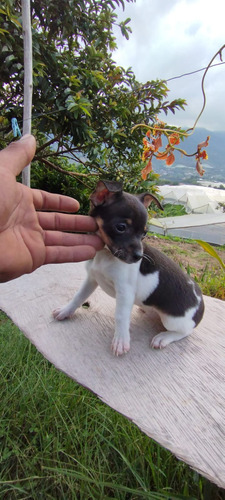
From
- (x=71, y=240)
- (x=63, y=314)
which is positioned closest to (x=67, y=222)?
(x=71, y=240)

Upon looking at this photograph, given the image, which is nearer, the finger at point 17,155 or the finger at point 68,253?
the finger at point 17,155

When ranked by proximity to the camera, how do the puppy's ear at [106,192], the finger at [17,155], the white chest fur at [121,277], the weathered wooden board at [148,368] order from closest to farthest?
the weathered wooden board at [148,368], the finger at [17,155], the puppy's ear at [106,192], the white chest fur at [121,277]

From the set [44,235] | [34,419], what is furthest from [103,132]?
[34,419]

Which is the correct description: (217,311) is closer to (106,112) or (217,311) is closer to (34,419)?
(34,419)

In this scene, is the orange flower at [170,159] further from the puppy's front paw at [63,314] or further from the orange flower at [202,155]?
the puppy's front paw at [63,314]

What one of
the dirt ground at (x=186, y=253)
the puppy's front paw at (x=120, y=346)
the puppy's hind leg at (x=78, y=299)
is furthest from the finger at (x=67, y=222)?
the dirt ground at (x=186, y=253)

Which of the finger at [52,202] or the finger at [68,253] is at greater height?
the finger at [52,202]

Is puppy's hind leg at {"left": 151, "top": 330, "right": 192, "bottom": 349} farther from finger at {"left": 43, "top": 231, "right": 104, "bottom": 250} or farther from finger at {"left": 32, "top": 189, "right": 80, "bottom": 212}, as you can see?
finger at {"left": 32, "top": 189, "right": 80, "bottom": 212}

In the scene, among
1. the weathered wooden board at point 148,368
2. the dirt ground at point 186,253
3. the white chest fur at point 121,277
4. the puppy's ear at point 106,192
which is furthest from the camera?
the dirt ground at point 186,253
